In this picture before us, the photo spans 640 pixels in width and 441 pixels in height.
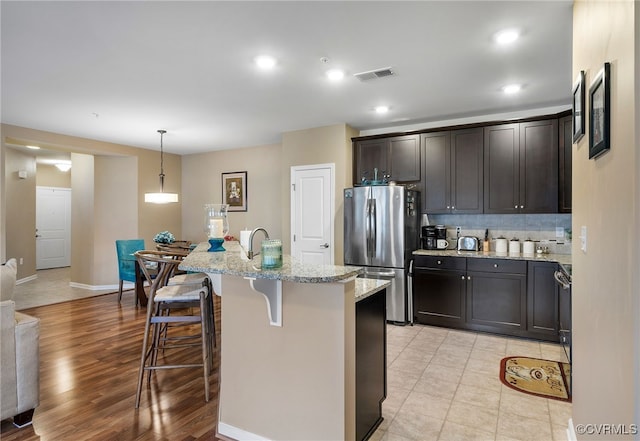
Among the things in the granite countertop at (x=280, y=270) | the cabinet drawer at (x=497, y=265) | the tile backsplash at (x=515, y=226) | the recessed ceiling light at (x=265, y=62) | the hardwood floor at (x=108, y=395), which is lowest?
the hardwood floor at (x=108, y=395)

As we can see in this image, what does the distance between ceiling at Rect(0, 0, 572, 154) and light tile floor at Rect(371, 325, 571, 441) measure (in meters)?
2.62

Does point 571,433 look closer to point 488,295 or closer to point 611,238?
point 611,238

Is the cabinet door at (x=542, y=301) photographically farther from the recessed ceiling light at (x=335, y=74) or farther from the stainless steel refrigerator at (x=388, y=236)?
the recessed ceiling light at (x=335, y=74)

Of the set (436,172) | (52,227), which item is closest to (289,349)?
(436,172)

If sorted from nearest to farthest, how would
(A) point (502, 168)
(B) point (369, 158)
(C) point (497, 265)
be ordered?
(C) point (497, 265)
(A) point (502, 168)
(B) point (369, 158)

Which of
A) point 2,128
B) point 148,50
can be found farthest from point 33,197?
point 148,50

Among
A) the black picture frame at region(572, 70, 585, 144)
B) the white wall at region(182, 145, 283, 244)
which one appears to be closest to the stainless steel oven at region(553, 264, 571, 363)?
the black picture frame at region(572, 70, 585, 144)

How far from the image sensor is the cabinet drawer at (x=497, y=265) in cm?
377

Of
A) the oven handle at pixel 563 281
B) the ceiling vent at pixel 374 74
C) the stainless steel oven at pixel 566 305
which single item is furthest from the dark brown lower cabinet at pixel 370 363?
the ceiling vent at pixel 374 74

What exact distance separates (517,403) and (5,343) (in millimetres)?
3371

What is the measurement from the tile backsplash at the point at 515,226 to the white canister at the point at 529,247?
0.47 feet

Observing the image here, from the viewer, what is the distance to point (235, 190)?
6641 millimetres

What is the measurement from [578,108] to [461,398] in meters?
2.05

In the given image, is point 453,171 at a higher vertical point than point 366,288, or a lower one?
higher
